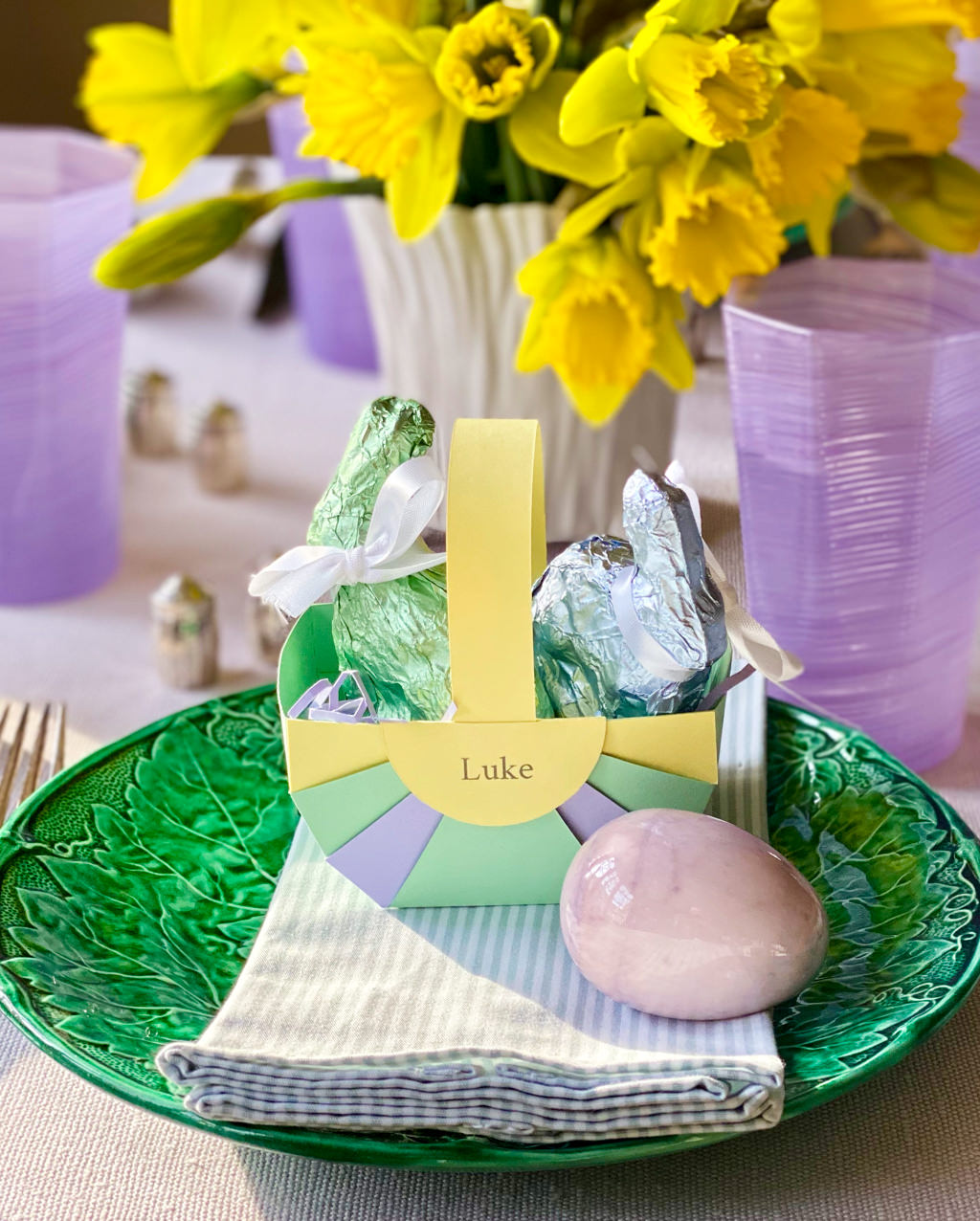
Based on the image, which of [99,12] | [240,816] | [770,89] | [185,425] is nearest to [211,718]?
[240,816]

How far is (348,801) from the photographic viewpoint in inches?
15.1

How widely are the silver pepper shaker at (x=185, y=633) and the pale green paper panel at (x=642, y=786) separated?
0.87 feet

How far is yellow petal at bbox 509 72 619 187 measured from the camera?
0.53 meters

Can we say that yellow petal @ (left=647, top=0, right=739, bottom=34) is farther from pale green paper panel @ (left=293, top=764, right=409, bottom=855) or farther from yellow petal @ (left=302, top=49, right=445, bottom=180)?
pale green paper panel @ (left=293, top=764, right=409, bottom=855)

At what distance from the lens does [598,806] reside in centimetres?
38

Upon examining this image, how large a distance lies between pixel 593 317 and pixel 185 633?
0.21m

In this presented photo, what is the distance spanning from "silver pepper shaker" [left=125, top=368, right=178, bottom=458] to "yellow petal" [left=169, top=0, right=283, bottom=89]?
28 centimetres

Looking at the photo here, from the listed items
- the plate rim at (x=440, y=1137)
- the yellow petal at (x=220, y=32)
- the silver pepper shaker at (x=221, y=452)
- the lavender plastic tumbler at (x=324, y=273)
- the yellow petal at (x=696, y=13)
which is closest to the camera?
the plate rim at (x=440, y=1137)

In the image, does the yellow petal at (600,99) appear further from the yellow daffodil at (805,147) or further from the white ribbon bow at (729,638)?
the white ribbon bow at (729,638)

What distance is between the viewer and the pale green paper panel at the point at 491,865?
1.27 feet

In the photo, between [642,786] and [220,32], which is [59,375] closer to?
[220,32]

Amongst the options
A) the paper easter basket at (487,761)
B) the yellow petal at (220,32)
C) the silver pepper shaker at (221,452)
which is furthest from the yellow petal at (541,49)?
the silver pepper shaker at (221,452)

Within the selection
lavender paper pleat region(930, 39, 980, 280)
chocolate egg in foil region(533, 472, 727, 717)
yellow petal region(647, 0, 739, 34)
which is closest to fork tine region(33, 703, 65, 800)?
chocolate egg in foil region(533, 472, 727, 717)

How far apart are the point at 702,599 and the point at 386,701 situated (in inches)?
4.2
